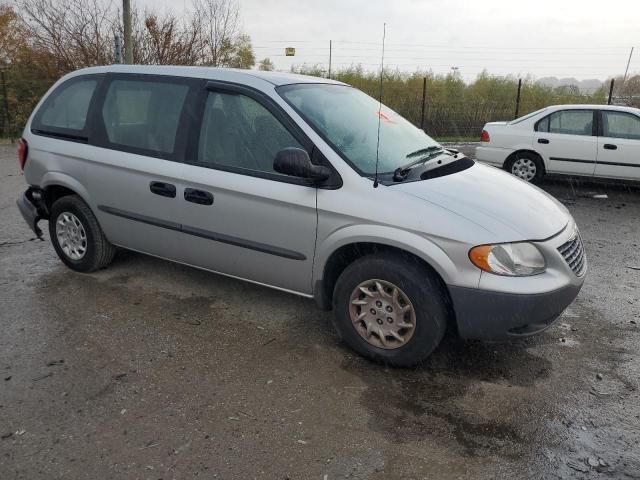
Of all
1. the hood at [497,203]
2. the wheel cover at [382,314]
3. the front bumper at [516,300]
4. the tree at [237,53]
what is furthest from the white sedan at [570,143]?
the tree at [237,53]

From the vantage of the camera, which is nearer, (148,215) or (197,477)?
(197,477)

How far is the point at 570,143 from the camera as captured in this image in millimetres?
8992

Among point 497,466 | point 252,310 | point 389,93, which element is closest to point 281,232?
point 252,310

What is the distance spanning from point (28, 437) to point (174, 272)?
2.37 m

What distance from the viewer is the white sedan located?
866 cm

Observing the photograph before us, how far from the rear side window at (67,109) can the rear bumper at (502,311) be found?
3.38m

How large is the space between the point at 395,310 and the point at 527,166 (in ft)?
23.4

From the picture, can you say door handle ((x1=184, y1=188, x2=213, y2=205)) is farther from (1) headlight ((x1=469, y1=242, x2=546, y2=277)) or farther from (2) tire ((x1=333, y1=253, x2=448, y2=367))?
(1) headlight ((x1=469, y1=242, x2=546, y2=277))

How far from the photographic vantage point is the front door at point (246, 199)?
3.52 m

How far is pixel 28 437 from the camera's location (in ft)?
8.76

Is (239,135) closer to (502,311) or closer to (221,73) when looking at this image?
(221,73)

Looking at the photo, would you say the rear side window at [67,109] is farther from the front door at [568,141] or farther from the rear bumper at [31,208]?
the front door at [568,141]

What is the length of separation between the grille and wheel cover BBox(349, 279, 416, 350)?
99 cm

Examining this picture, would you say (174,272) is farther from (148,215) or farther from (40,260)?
(40,260)
